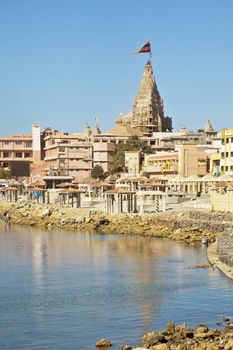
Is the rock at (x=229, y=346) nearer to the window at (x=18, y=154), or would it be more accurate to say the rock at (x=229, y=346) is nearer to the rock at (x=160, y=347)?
the rock at (x=160, y=347)

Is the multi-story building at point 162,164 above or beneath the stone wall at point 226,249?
above

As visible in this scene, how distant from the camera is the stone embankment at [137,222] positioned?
178 ft

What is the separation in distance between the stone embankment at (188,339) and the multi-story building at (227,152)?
62.0 meters

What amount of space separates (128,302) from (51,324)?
4.55 m

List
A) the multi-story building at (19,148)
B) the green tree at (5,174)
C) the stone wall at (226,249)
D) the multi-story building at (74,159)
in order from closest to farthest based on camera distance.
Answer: the stone wall at (226,249) → the multi-story building at (74,159) → the green tree at (5,174) → the multi-story building at (19,148)

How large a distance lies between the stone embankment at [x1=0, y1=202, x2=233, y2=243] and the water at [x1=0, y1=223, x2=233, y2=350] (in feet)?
13.6

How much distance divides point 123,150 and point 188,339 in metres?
96.8

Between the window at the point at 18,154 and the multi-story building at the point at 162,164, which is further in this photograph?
the window at the point at 18,154

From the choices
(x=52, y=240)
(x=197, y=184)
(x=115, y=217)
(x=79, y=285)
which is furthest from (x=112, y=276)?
(x=197, y=184)

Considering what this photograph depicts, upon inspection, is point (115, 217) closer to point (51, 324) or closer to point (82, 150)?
point (51, 324)

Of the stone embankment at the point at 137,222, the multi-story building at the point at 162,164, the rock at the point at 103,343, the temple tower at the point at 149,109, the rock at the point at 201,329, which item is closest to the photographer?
the rock at the point at 103,343

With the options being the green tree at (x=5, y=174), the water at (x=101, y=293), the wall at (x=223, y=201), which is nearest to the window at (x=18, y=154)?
the green tree at (x=5, y=174)

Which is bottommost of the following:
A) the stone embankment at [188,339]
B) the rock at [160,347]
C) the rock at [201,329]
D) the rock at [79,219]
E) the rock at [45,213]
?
the rock at [160,347]

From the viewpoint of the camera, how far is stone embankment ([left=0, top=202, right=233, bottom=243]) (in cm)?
5431
